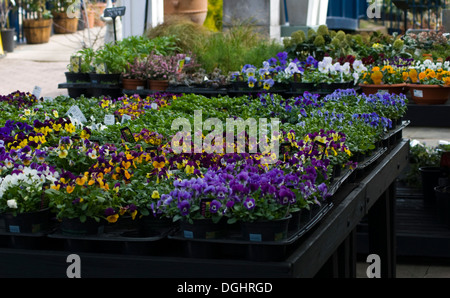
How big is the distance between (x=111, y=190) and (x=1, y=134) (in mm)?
1262

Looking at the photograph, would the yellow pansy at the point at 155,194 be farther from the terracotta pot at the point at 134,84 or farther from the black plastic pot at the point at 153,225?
the terracotta pot at the point at 134,84

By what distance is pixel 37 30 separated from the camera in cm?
1786

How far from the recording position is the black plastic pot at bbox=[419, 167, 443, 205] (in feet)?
16.9

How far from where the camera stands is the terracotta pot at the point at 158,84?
20.7 ft

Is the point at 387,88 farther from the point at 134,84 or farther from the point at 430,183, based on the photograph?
the point at 134,84

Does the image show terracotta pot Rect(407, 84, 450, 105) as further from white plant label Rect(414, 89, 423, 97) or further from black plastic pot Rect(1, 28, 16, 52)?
black plastic pot Rect(1, 28, 16, 52)

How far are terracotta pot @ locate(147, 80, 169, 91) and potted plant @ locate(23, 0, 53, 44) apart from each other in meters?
12.1

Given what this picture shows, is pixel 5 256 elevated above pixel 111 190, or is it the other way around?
pixel 111 190

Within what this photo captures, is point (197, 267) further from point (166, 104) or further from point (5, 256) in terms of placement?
point (166, 104)

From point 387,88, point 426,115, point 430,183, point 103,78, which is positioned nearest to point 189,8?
point 103,78

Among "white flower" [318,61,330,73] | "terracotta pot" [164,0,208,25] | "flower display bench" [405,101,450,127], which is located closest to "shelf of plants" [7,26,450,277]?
"flower display bench" [405,101,450,127]

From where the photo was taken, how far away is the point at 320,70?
5773 mm
